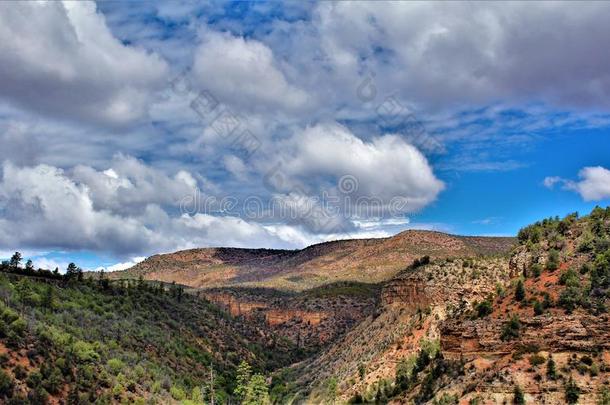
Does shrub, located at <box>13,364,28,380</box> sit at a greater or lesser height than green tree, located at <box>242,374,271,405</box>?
greater

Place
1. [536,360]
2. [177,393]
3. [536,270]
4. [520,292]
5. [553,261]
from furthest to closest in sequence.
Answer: [177,393] → [536,270] → [553,261] → [520,292] → [536,360]

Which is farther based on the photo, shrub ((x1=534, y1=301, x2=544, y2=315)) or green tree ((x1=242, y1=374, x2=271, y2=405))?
green tree ((x1=242, y1=374, x2=271, y2=405))

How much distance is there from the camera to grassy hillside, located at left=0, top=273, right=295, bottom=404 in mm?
49188

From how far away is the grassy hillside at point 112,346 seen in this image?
161 ft

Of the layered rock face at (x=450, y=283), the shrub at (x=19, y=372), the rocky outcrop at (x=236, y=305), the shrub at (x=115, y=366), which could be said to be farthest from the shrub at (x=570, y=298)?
the rocky outcrop at (x=236, y=305)

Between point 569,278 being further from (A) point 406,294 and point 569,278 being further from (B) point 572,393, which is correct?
(A) point 406,294

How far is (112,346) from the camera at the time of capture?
224 feet

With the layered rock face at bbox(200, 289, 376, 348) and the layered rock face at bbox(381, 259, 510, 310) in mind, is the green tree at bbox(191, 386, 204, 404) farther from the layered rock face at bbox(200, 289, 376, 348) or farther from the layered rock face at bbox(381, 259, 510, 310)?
the layered rock face at bbox(200, 289, 376, 348)

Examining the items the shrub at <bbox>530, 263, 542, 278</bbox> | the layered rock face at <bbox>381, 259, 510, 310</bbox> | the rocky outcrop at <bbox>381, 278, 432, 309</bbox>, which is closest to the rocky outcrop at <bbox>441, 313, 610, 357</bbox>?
the shrub at <bbox>530, 263, 542, 278</bbox>

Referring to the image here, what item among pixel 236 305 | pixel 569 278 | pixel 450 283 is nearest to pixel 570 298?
pixel 569 278

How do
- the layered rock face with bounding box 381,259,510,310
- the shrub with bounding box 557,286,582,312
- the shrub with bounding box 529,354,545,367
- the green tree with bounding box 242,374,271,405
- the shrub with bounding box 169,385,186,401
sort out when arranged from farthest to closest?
the shrub with bounding box 169,385,186,401
the green tree with bounding box 242,374,271,405
the layered rock face with bounding box 381,259,510,310
the shrub with bounding box 557,286,582,312
the shrub with bounding box 529,354,545,367

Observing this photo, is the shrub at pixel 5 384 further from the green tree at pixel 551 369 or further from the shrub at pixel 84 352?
the green tree at pixel 551 369

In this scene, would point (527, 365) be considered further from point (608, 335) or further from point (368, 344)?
point (368, 344)

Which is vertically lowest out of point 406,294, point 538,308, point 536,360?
point 536,360
